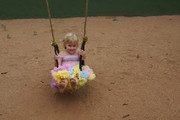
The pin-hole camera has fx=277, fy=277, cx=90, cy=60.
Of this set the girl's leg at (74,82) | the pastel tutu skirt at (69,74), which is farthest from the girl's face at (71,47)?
the girl's leg at (74,82)

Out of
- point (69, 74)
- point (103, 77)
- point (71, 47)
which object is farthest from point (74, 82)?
point (103, 77)

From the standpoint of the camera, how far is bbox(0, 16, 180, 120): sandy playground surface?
11.1 ft

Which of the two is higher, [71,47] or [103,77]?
[71,47]

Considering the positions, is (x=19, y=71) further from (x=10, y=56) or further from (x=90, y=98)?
(x=90, y=98)

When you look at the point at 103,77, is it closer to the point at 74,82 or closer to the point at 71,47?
the point at 71,47

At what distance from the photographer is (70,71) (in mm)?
3373

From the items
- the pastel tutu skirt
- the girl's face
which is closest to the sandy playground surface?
the pastel tutu skirt

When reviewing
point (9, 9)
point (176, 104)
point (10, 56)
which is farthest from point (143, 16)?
point (176, 104)

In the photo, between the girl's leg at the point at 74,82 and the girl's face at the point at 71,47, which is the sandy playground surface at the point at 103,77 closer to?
the girl's leg at the point at 74,82

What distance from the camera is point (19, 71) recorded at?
438cm

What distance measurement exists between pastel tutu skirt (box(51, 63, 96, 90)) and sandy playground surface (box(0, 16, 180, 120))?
1.04 feet

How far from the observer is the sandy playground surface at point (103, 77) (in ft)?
11.1

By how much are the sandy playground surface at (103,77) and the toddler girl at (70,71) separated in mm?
334

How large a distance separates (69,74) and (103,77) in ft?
3.31
